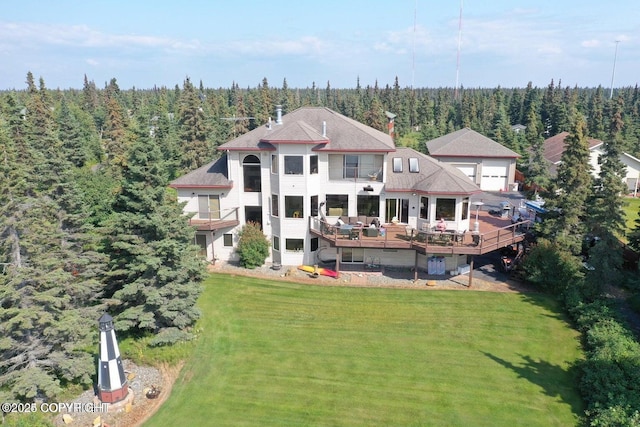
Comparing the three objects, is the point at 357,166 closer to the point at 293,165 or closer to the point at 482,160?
the point at 293,165

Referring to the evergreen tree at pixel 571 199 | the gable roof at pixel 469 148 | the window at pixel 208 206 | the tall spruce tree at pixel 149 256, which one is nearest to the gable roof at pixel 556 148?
the gable roof at pixel 469 148

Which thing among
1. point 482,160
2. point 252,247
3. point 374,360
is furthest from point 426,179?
point 482,160

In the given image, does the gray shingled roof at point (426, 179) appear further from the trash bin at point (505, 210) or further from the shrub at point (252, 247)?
the shrub at point (252, 247)

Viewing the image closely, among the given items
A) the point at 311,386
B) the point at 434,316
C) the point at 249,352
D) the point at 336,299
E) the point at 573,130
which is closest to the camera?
the point at 311,386

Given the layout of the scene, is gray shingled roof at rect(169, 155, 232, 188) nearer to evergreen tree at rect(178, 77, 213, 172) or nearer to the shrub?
the shrub

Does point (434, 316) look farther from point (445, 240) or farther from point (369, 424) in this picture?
point (369, 424)

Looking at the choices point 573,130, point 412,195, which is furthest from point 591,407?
point 573,130

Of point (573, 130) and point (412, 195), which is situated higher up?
point (573, 130)
